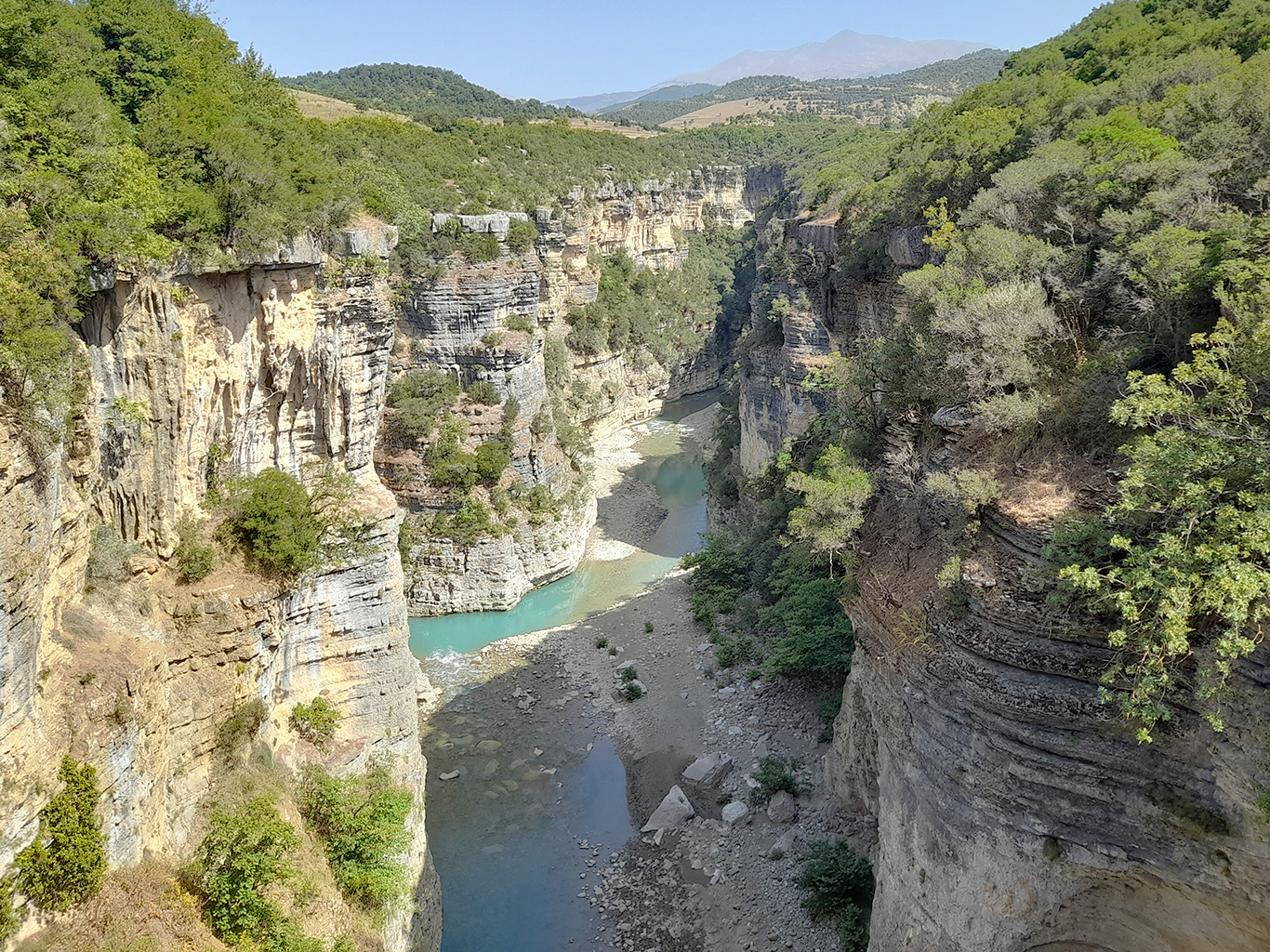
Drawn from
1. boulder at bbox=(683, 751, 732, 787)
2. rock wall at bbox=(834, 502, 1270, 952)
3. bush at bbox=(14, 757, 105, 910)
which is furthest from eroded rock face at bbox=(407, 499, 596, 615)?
bush at bbox=(14, 757, 105, 910)

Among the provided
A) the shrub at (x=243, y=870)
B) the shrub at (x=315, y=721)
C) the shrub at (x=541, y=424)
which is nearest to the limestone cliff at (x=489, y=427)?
the shrub at (x=541, y=424)

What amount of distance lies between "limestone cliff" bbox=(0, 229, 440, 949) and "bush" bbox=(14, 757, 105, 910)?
0.16 metres

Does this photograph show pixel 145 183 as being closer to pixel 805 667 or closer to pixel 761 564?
pixel 805 667

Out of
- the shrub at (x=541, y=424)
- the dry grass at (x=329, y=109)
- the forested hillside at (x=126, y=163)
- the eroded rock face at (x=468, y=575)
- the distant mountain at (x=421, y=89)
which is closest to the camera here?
the forested hillside at (x=126, y=163)

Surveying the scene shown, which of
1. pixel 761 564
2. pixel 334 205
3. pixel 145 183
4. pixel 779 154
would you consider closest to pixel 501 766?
pixel 761 564

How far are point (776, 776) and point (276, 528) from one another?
10611mm

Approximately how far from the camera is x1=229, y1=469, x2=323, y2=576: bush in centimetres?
1138

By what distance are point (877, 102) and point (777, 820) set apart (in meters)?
94.8

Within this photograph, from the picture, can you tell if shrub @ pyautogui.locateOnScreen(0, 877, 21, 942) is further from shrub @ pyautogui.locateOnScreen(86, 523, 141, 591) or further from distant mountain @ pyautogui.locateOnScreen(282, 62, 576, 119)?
distant mountain @ pyautogui.locateOnScreen(282, 62, 576, 119)

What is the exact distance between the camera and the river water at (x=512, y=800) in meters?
15.2

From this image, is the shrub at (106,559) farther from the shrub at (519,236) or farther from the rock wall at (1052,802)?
the shrub at (519,236)

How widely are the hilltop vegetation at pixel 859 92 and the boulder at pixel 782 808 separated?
271ft

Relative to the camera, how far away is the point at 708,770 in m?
17.7

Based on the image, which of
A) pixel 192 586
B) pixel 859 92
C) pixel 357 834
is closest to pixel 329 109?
pixel 192 586
